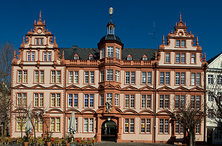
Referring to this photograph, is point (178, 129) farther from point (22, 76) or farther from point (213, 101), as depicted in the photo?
point (22, 76)

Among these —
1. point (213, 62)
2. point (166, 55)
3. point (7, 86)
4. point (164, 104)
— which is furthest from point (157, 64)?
point (7, 86)

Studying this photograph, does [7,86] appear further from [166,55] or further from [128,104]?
[166,55]

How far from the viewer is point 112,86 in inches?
1464

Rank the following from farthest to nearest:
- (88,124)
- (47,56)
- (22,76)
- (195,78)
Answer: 1. (47,56)
2. (22,76)
3. (195,78)
4. (88,124)

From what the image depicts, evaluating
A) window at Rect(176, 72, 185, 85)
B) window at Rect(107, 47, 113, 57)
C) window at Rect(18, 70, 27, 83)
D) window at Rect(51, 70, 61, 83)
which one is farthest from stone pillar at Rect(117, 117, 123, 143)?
window at Rect(18, 70, 27, 83)

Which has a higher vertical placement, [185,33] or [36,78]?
[185,33]

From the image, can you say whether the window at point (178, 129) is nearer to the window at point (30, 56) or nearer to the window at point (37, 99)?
the window at point (37, 99)

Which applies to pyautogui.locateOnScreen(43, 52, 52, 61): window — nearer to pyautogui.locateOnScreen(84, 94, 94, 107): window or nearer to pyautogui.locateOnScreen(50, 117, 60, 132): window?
pyautogui.locateOnScreen(84, 94, 94, 107): window

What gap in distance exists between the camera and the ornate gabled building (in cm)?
3775

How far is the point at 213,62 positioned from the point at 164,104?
10.8m

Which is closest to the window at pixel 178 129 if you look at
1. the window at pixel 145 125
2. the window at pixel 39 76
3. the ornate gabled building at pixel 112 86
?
the ornate gabled building at pixel 112 86

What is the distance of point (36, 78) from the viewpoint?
3897cm

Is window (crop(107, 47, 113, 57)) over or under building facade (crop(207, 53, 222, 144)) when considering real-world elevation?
over

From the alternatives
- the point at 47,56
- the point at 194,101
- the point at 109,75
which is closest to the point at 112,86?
the point at 109,75
